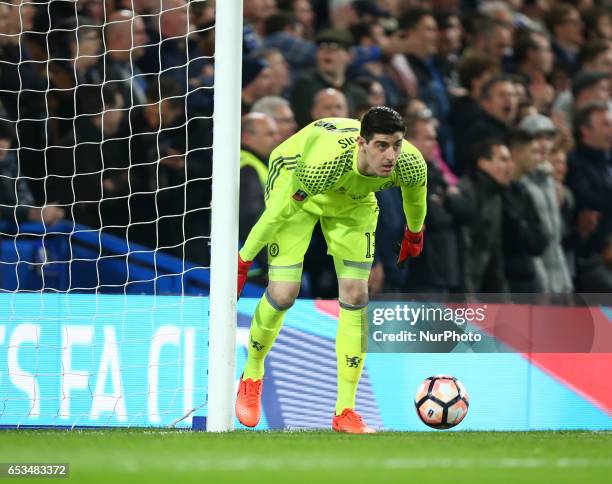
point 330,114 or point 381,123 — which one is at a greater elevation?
point 330,114

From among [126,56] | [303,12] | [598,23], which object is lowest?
[126,56]

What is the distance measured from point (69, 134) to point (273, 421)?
103 inches

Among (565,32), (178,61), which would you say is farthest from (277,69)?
(565,32)

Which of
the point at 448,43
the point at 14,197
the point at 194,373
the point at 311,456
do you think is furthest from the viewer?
the point at 448,43

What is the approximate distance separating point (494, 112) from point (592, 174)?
3.76 feet

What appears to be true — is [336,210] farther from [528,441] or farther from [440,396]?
[528,441]

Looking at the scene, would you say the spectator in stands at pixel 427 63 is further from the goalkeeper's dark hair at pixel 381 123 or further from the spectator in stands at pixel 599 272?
the goalkeeper's dark hair at pixel 381 123

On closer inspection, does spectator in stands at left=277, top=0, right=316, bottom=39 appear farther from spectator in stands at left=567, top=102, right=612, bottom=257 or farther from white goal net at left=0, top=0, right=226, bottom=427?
spectator in stands at left=567, top=102, right=612, bottom=257

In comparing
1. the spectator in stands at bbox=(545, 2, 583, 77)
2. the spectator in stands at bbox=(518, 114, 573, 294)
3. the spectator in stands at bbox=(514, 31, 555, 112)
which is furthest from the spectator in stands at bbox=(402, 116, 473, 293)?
the spectator in stands at bbox=(545, 2, 583, 77)

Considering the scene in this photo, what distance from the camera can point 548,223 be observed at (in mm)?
11539

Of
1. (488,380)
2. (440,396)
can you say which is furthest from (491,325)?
(440,396)

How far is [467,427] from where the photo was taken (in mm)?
9023

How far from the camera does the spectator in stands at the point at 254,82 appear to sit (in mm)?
10922

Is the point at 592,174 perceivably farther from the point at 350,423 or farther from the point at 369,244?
the point at 350,423
